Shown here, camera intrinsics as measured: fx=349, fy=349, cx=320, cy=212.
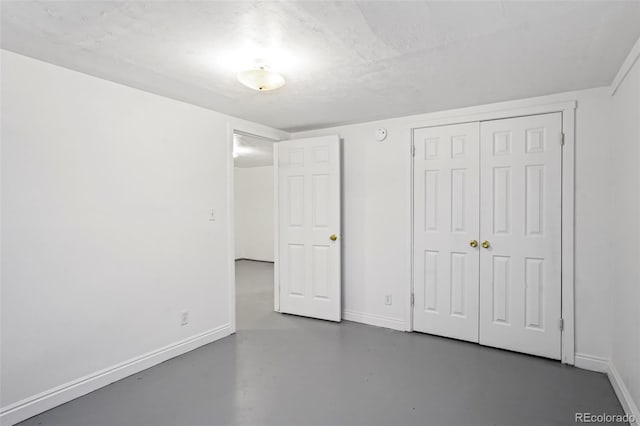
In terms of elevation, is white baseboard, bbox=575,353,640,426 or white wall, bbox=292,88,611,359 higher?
white wall, bbox=292,88,611,359

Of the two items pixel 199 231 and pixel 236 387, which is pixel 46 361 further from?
pixel 199 231

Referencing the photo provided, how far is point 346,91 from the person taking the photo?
2783mm

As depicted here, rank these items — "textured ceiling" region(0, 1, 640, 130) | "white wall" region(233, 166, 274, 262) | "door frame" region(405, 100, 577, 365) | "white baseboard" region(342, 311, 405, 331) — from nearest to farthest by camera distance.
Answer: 1. "textured ceiling" region(0, 1, 640, 130)
2. "door frame" region(405, 100, 577, 365)
3. "white baseboard" region(342, 311, 405, 331)
4. "white wall" region(233, 166, 274, 262)

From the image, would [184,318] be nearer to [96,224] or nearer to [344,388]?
[96,224]

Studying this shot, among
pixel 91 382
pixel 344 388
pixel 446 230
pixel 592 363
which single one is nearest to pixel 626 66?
pixel 446 230

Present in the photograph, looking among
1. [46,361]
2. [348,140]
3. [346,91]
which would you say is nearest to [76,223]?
[46,361]

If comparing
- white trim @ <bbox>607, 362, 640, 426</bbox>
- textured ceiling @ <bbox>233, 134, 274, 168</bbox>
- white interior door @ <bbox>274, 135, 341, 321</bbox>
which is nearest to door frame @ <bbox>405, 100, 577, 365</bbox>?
white trim @ <bbox>607, 362, 640, 426</bbox>

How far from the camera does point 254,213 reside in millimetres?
8398

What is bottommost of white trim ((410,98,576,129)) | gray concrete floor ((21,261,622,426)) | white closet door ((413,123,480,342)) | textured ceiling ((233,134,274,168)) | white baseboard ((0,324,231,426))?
gray concrete floor ((21,261,622,426))

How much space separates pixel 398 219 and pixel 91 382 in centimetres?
293

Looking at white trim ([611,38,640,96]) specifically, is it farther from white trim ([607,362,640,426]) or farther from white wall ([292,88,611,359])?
white trim ([607,362,640,426])

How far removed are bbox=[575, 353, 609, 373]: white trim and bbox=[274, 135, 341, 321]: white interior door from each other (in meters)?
2.15

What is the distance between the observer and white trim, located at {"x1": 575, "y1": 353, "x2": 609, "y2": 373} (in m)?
2.71

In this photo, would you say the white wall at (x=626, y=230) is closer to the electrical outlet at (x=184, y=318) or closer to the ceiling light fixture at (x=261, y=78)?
the ceiling light fixture at (x=261, y=78)
